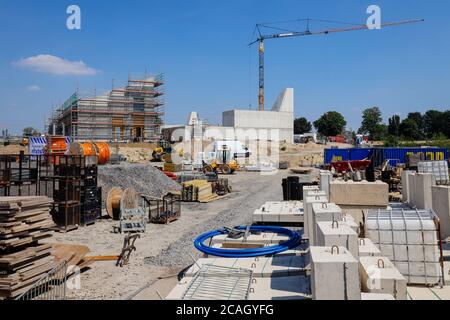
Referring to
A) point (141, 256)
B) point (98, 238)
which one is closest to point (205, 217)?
point (98, 238)

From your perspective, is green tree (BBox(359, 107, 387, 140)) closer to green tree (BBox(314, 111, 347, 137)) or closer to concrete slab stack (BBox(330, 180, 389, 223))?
green tree (BBox(314, 111, 347, 137))

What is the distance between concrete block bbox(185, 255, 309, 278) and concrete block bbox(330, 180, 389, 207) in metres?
3.26

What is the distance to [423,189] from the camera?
427 inches

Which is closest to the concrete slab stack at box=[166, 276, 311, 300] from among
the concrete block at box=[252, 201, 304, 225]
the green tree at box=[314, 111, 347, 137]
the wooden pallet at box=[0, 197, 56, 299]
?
the wooden pallet at box=[0, 197, 56, 299]

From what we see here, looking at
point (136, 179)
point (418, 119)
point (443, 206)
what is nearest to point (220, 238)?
point (443, 206)

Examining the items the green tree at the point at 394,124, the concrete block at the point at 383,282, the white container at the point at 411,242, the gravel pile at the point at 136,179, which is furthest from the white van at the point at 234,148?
the green tree at the point at 394,124

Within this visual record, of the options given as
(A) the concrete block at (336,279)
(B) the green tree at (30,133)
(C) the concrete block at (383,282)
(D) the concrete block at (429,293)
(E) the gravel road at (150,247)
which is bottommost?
(E) the gravel road at (150,247)

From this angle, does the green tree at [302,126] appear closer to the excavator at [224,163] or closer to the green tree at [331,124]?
the green tree at [331,124]

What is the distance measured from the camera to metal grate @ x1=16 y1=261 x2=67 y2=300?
23.1ft

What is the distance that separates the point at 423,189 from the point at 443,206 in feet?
5.76

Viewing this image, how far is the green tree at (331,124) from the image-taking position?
11275 centimetres

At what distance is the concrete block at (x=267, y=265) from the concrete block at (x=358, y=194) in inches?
128

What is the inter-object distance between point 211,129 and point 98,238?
207ft
